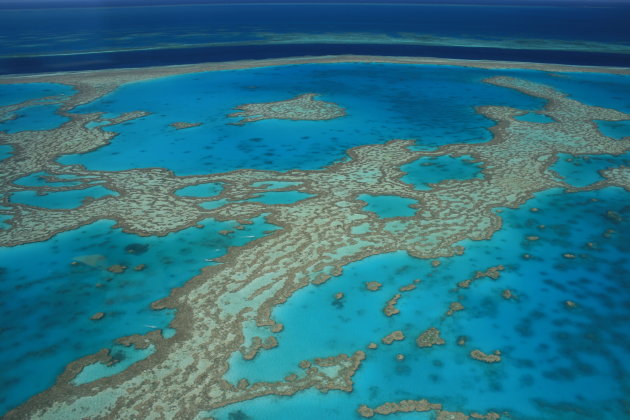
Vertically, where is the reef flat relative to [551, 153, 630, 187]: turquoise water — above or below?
below

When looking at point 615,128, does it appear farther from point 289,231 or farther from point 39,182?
point 39,182

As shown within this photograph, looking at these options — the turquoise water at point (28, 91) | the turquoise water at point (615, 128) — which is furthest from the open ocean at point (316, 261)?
the turquoise water at point (28, 91)

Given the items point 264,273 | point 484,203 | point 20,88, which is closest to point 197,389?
point 264,273

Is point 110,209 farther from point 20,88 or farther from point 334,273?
point 20,88

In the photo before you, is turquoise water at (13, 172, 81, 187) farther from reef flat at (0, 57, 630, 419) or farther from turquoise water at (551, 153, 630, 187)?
turquoise water at (551, 153, 630, 187)

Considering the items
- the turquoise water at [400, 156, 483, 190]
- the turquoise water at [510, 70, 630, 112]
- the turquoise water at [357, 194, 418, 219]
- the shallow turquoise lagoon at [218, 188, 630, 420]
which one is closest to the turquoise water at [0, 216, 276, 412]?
the shallow turquoise lagoon at [218, 188, 630, 420]

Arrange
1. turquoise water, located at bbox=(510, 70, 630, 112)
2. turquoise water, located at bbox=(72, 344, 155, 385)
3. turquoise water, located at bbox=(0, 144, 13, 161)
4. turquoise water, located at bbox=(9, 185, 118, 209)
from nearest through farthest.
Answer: turquoise water, located at bbox=(72, 344, 155, 385), turquoise water, located at bbox=(9, 185, 118, 209), turquoise water, located at bbox=(0, 144, 13, 161), turquoise water, located at bbox=(510, 70, 630, 112)

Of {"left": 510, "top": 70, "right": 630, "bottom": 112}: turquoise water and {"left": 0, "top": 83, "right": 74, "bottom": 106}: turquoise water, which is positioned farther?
{"left": 0, "top": 83, "right": 74, "bottom": 106}: turquoise water
